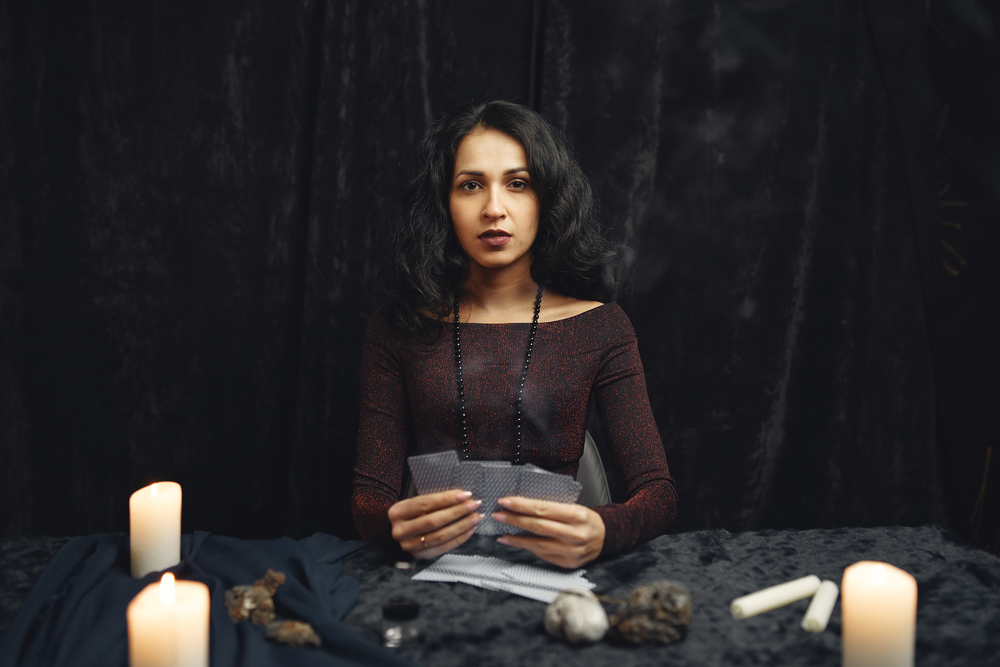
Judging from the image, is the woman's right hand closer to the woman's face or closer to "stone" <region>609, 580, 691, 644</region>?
"stone" <region>609, 580, 691, 644</region>

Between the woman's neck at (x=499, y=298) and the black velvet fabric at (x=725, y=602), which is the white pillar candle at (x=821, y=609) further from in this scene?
the woman's neck at (x=499, y=298)

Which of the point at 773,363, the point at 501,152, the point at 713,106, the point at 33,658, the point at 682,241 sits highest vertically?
the point at 713,106

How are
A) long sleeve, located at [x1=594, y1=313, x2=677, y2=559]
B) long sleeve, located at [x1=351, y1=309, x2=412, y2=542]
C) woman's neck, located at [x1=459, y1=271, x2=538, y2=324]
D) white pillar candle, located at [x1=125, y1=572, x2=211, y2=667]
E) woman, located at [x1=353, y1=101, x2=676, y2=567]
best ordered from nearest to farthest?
1. white pillar candle, located at [x1=125, y1=572, x2=211, y2=667]
2. long sleeve, located at [x1=594, y1=313, x2=677, y2=559]
3. long sleeve, located at [x1=351, y1=309, x2=412, y2=542]
4. woman, located at [x1=353, y1=101, x2=676, y2=567]
5. woman's neck, located at [x1=459, y1=271, x2=538, y2=324]

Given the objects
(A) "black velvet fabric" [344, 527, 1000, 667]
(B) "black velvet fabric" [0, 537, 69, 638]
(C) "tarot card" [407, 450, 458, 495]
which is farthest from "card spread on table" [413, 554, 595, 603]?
(B) "black velvet fabric" [0, 537, 69, 638]

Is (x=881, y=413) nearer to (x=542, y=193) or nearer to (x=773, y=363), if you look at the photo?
(x=773, y=363)

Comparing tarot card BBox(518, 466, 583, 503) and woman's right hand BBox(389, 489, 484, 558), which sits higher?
tarot card BBox(518, 466, 583, 503)

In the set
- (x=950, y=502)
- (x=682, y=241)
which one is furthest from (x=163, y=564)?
(x=950, y=502)

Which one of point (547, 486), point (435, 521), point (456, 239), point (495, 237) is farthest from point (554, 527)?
point (456, 239)

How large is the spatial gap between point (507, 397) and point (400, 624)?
0.74 metres

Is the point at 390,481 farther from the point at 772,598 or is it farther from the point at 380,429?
the point at 772,598

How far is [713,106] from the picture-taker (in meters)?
2.23

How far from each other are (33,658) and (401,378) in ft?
2.99

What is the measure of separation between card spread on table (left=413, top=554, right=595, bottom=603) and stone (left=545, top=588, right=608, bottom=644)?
4.5 inches

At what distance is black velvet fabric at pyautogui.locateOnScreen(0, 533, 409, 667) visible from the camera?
2.91ft
